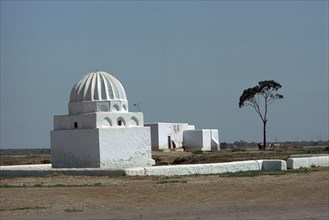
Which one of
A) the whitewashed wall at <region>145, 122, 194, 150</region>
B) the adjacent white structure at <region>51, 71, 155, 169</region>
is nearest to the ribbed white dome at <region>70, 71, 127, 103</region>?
the adjacent white structure at <region>51, 71, 155, 169</region>

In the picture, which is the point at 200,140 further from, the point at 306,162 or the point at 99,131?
the point at 99,131

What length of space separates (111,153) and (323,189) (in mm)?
12641

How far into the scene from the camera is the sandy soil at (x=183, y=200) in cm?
1445

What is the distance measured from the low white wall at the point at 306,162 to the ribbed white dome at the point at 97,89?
834 cm

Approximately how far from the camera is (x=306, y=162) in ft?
93.8

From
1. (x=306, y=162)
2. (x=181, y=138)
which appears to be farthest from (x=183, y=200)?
(x=181, y=138)

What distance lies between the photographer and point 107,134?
28.1 meters

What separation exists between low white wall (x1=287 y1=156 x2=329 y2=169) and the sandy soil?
624 centimetres

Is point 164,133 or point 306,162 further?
point 164,133

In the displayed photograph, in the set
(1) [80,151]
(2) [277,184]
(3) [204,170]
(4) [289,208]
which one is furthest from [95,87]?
(4) [289,208]

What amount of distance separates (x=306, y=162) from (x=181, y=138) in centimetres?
2164

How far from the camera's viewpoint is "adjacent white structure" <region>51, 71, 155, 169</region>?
92.2 ft

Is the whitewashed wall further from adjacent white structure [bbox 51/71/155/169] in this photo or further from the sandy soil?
the sandy soil

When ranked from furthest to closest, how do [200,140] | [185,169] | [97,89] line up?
[200,140] → [97,89] → [185,169]
